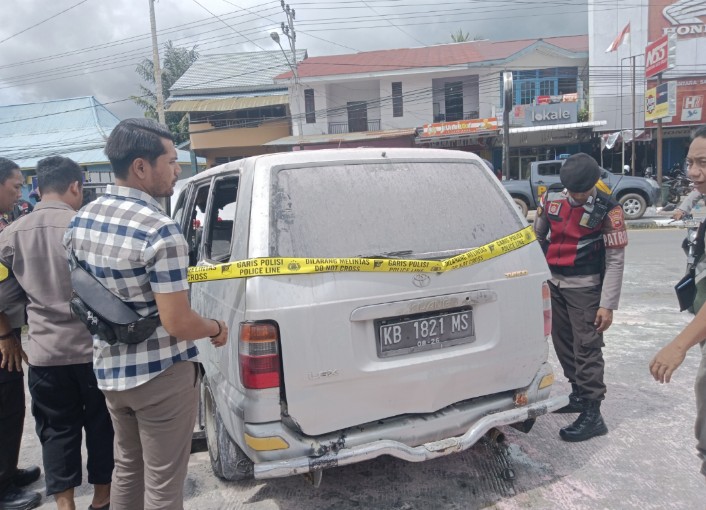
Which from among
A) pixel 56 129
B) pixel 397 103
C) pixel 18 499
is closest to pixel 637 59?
pixel 397 103

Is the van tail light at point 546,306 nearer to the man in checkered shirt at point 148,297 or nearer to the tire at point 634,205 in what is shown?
the man in checkered shirt at point 148,297

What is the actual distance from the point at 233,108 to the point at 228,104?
1.50ft

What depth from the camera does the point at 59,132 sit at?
108 ft

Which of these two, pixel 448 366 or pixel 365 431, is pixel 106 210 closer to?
pixel 365 431

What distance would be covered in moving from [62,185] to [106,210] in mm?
1122

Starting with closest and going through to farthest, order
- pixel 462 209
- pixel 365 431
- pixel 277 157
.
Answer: pixel 365 431 → pixel 277 157 → pixel 462 209

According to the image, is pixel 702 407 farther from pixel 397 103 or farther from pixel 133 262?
pixel 397 103

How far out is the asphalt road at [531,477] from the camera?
2.73 m

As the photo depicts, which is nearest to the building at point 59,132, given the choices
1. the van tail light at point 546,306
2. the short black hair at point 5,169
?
the short black hair at point 5,169

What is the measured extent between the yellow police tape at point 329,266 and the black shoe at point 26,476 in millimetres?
1923

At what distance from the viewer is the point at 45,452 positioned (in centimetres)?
272

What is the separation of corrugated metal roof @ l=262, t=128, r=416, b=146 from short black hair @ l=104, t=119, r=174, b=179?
944 inches

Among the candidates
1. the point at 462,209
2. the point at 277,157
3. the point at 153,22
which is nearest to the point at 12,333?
the point at 277,157

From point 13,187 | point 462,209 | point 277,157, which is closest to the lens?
point 277,157
